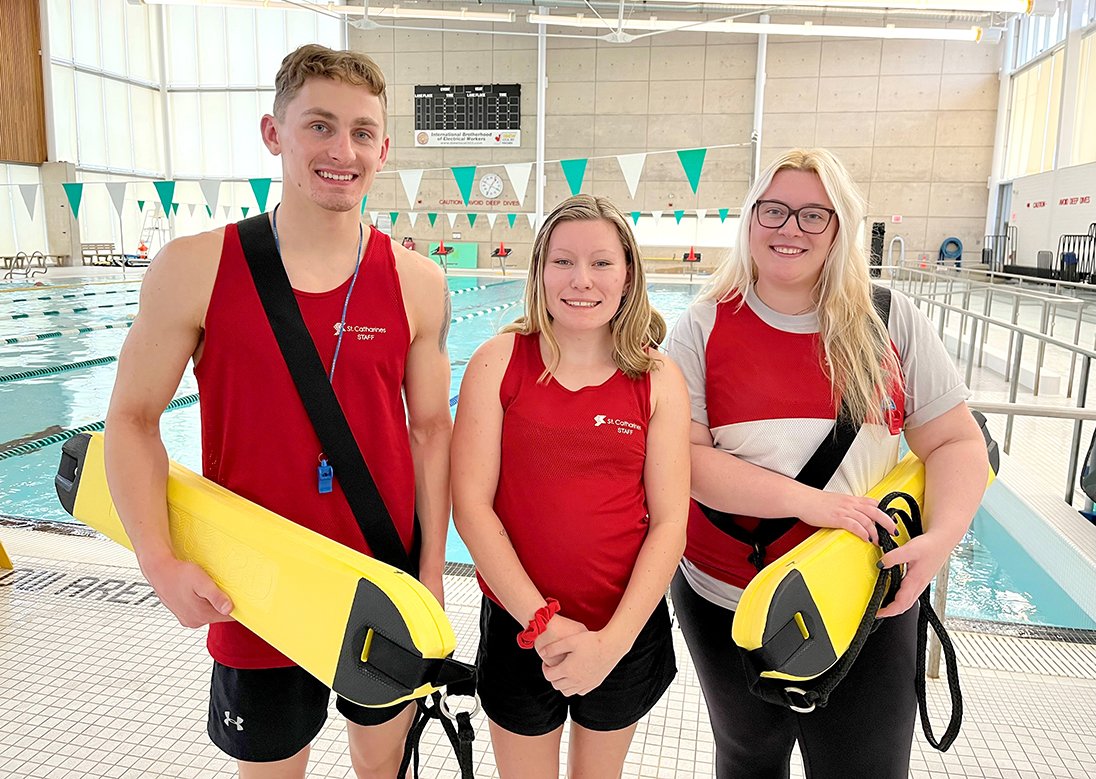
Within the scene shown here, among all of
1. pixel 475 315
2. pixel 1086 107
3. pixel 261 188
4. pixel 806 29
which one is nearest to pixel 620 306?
pixel 261 188

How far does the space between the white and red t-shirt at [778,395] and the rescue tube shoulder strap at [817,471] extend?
1cm

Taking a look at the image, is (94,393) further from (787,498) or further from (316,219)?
(787,498)

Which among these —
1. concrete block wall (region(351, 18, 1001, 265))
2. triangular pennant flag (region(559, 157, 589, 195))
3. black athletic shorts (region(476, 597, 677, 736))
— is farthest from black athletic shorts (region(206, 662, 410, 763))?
concrete block wall (region(351, 18, 1001, 265))

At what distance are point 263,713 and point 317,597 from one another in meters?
0.36

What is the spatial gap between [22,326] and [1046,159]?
19.5 metres

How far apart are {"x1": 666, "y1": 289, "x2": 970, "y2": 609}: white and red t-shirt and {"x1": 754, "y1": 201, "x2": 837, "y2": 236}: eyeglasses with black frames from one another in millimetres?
148

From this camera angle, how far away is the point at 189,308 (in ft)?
4.12

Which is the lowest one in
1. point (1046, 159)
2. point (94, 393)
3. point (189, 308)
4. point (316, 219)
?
point (94, 393)

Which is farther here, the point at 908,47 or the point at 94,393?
the point at 908,47

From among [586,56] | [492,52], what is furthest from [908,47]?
[492,52]

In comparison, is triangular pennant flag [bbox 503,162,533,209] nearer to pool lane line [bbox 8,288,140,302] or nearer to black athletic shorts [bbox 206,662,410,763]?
pool lane line [bbox 8,288,140,302]

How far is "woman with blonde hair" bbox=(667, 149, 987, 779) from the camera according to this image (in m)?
1.32

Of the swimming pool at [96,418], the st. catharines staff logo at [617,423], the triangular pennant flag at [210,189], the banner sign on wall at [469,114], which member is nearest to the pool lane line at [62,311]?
the swimming pool at [96,418]

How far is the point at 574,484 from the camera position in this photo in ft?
4.38
